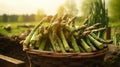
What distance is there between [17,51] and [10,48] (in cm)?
13

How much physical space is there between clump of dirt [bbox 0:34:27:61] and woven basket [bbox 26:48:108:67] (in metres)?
1.52

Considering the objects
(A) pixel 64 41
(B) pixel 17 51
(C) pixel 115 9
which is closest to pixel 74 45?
(A) pixel 64 41

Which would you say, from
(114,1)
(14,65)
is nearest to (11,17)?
(114,1)

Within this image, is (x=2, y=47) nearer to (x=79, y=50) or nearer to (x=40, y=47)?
(x=40, y=47)

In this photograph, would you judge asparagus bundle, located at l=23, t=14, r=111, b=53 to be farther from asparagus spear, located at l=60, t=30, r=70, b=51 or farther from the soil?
Answer: the soil

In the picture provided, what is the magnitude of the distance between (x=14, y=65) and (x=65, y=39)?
80cm

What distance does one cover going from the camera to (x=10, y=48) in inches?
163

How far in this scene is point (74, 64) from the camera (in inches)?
98.8

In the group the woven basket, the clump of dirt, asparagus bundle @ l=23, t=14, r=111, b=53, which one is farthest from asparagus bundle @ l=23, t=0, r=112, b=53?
the clump of dirt

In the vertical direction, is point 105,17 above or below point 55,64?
above

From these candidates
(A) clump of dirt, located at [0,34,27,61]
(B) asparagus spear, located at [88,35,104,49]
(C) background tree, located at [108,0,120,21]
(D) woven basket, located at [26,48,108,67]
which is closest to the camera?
(D) woven basket, located at [26,48,108,67]

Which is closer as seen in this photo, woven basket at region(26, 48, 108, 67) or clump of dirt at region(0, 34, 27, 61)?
woven basket at region(26, 48, 108, 67)

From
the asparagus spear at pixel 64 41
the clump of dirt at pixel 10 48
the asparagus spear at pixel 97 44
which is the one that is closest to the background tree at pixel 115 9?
the clump of dirt at pixel 10 48

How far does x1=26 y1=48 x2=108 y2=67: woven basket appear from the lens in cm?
246
